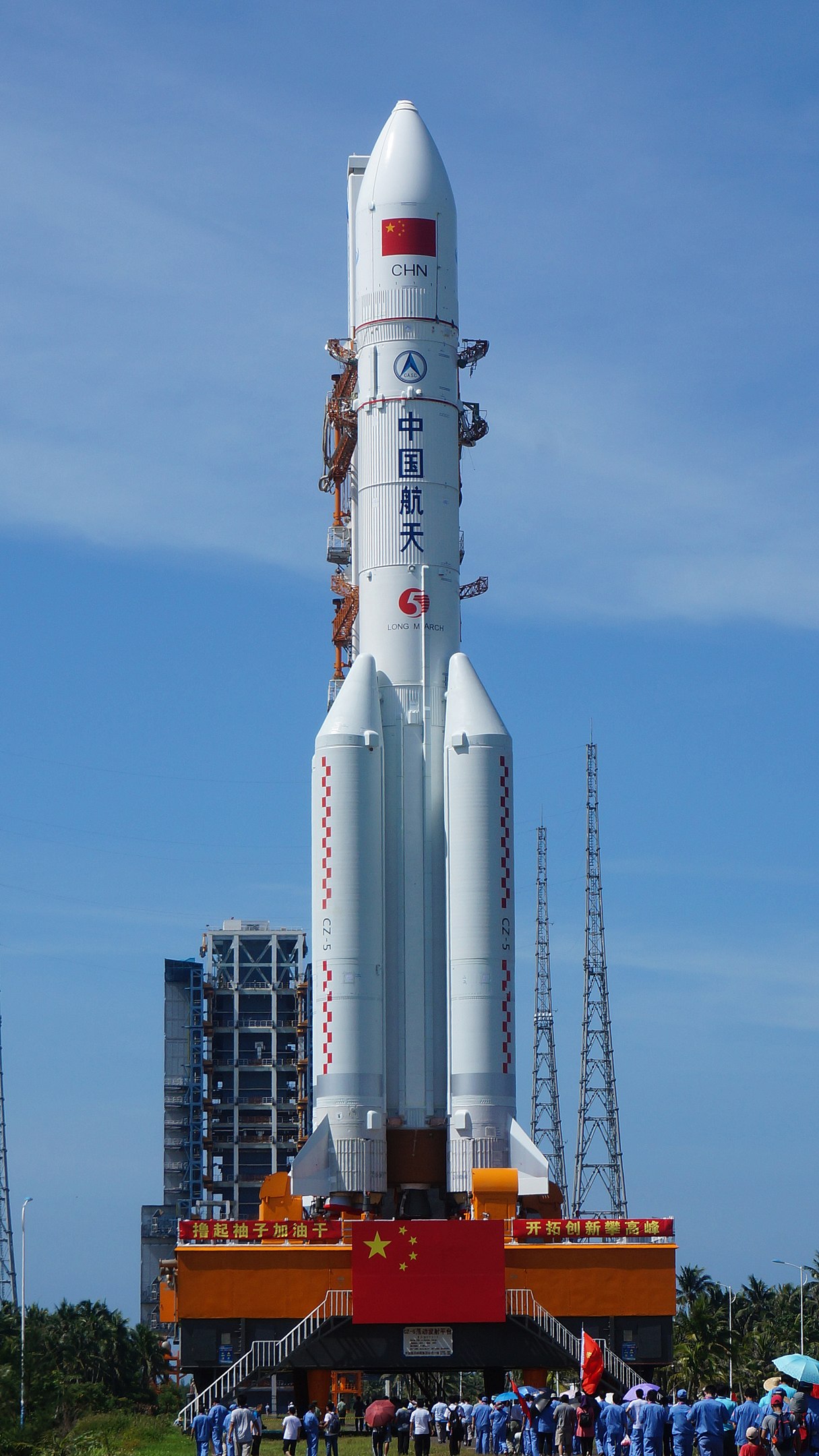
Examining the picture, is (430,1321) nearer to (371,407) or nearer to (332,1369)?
(332,1369)

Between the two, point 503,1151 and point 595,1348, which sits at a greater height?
point 503,1151

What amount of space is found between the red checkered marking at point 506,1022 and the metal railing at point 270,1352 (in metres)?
6.24

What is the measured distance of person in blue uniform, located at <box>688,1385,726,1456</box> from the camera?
25.0 metres

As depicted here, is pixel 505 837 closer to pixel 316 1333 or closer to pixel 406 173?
pixel 316 1333

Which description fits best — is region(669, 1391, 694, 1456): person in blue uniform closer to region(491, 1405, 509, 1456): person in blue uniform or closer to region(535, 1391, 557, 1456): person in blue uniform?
region(535, 1391, 557, 1456): person in blue uniform

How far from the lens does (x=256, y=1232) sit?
40.9 m

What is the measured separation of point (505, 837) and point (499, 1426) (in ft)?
43.3

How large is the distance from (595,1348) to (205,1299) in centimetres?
1072

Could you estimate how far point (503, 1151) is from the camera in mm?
42969

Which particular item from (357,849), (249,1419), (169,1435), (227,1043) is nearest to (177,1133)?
(227,1043)

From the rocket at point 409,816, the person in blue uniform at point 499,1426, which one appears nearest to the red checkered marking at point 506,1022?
the rocket at point 409,816

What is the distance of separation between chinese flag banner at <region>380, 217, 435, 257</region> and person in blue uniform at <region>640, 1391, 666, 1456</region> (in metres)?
29.9

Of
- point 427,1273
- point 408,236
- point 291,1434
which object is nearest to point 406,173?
point 408,236

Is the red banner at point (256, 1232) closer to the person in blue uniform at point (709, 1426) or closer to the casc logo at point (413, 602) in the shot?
the casc logo at point (413, 602)
